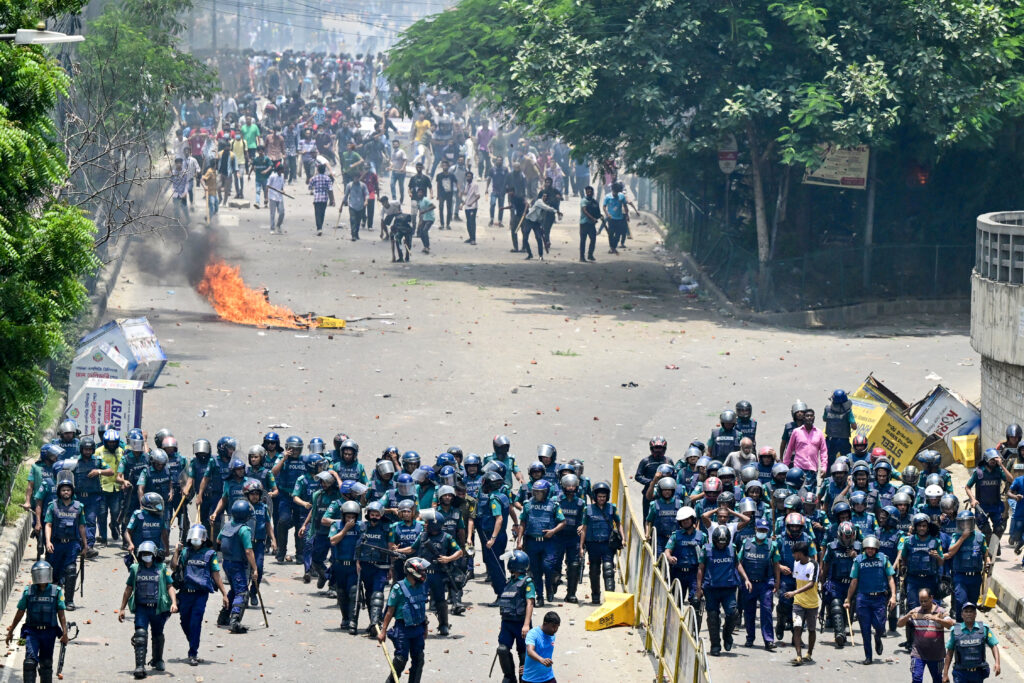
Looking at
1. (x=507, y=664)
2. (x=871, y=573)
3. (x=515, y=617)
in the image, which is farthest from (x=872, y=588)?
(x=507, y=664)

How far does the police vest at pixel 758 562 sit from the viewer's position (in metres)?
15.8

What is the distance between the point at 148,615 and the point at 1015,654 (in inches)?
310

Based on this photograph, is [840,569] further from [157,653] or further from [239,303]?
[239,303]

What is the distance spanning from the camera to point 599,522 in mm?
17047

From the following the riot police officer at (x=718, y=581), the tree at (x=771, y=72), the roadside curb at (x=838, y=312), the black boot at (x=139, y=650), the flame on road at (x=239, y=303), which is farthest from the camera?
the roadside curb at (x=838, y=312)

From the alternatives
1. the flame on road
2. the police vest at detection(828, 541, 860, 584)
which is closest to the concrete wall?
the police vest at detection(828, 541, 860, 584)

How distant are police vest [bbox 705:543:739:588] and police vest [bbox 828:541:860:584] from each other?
36.7 inches

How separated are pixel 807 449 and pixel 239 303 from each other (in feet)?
44.1

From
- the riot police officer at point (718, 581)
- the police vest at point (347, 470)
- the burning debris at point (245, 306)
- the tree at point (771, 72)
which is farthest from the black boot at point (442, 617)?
the tree at point (771, 72)

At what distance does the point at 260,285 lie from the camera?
107 ft

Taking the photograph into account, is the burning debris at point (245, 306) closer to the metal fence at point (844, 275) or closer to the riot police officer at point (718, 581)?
the metal fence at point (844, 275)

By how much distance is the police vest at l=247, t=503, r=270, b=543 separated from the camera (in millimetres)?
16413

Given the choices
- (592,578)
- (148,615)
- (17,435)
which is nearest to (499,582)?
(592,578)

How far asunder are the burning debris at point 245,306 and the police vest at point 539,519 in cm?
1294
